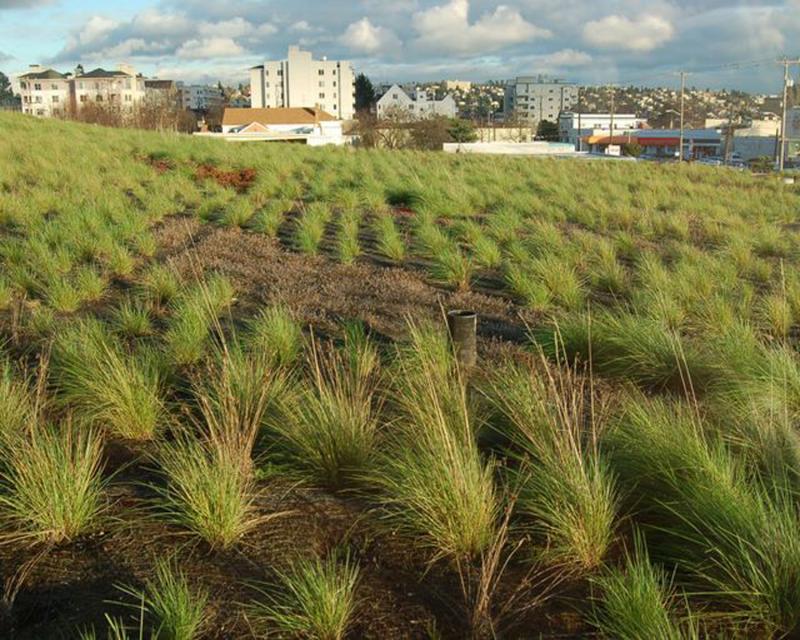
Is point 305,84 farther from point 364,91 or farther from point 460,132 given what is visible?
point 460,132

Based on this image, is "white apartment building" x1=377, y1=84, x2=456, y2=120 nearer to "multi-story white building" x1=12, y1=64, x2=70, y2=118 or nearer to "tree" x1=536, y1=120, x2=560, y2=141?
"tree" x1=536, y1=120, x2=560, y2=141

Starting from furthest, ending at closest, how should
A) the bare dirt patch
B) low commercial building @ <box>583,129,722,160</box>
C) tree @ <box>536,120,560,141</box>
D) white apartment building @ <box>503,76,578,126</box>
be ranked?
1. white apartment building @ <box>503,76,578,126</box>
2. tree @ <box>536,120,560,141</box>
3. low commercial building @ <box>583,129,722,160</box>
4. the bare dirt patch

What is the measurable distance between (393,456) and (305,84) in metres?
130

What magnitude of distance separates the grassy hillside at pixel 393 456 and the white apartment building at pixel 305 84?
12264 centimetres

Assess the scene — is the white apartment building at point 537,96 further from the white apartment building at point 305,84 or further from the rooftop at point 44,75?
the rooftop at point 44,75

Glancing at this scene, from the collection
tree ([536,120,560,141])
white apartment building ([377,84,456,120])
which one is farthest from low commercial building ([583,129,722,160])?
white apartment building ([377,84,456,120])

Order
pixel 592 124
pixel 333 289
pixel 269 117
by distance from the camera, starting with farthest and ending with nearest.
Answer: pixel 592 124, pixel 269 117, pixel 333 289

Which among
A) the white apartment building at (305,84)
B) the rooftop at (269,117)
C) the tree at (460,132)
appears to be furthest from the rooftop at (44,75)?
the tree at (460,132)

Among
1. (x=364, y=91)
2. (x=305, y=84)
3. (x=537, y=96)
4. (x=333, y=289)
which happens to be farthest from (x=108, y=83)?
→ (x=333, y=289)

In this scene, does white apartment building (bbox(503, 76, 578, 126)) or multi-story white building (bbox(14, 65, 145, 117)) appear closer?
multi-story white building (bbox(14, 65, 145, 117))

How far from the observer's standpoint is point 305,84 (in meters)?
128

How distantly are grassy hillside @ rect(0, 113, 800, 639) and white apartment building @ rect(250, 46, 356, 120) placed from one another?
12264 cm

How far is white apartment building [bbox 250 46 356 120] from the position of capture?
127 metres

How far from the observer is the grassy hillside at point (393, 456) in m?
3.00
